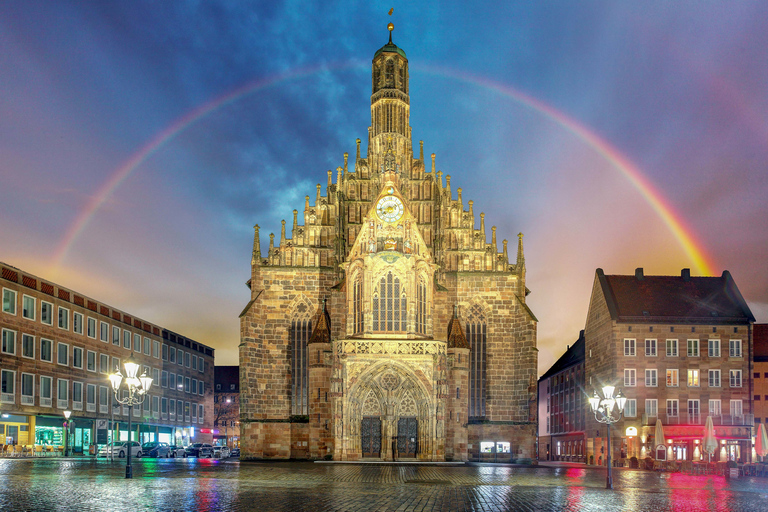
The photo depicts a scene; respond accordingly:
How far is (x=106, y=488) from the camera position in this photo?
28422 millimetres

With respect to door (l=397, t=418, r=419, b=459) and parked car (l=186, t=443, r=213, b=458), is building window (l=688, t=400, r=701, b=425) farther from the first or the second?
parked car (l=186, t=443, r=213, b=458)

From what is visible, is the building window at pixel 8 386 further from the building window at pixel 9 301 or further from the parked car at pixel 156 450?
the parked car at pixel 156 450

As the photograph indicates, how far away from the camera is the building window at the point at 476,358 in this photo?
218 ft

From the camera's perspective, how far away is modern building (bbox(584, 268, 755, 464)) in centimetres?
7056

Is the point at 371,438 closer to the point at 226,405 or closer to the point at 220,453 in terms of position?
the point at 220,453

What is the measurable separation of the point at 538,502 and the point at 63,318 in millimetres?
59036

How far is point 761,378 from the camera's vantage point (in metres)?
82.0

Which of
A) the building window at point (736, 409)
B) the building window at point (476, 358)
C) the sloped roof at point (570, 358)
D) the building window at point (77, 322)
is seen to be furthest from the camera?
the sloped roof at point (570, 358)

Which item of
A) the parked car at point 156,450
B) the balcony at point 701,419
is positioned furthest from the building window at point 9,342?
the balcony at point 701,419

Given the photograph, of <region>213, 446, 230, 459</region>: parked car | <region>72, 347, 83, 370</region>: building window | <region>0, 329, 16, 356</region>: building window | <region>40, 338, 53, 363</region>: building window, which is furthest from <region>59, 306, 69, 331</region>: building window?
<region>213, 446, 230, 459</region>: parked car

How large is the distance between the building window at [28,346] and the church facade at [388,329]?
694 inches

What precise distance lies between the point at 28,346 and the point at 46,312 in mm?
4176

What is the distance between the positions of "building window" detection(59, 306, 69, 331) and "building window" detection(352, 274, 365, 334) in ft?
92.7

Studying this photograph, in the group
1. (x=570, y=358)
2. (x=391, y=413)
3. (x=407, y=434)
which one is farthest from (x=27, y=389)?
(x=570, y=358)
